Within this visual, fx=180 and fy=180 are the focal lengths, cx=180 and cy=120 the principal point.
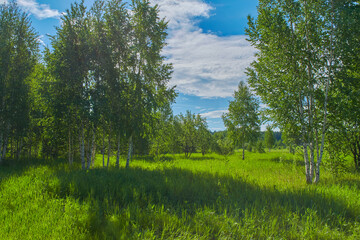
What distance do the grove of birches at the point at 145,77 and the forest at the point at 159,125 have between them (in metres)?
0.07

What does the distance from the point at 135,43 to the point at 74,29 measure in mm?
3987

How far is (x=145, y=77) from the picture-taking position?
1330 centimetres

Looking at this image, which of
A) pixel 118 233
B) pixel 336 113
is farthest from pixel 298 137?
pixel 118 233

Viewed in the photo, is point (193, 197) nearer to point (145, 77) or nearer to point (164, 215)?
point (164, 215)

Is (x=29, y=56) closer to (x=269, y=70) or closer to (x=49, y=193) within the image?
(x=49, y=193)

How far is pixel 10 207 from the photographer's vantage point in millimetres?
5168

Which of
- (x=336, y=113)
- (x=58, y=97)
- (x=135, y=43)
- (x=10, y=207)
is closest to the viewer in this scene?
(x=10, y=207)

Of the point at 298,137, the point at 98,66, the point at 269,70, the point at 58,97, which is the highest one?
the point at 98,66

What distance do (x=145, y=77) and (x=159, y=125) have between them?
13.1ft

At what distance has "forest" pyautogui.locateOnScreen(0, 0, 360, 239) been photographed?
4434 mm

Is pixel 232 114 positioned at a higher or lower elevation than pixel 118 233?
higher

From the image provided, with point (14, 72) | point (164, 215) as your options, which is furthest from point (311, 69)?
point (14, 72)

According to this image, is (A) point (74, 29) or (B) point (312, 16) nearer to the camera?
(B) point (312, 16)

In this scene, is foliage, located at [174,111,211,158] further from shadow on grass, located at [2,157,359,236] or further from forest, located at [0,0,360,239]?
shadow on grass, located at [2,157,359,236]
